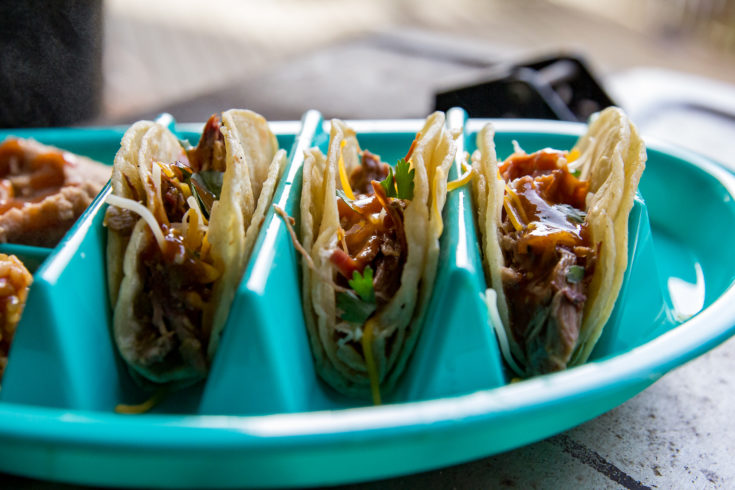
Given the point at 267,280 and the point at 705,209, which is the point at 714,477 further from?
the point at 267,280

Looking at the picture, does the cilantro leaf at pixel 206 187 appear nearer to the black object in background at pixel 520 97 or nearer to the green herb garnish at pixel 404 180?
the green herb garnish at pixel 404 180

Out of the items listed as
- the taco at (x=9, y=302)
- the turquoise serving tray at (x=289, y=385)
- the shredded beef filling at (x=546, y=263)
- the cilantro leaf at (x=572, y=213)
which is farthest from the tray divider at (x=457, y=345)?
the taco at (x=9, y=302)

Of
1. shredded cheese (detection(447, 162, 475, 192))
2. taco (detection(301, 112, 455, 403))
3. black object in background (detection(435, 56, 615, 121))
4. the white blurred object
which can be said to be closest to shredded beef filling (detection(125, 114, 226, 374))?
taco (detection(301, 112, 455, 403))

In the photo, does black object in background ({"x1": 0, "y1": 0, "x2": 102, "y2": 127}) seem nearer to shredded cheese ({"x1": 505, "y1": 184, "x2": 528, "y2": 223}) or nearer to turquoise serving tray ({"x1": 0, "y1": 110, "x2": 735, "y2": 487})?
turquoise serving tray ({"x1": 0, "y1": 110, "x2": 735, "y2": 487})

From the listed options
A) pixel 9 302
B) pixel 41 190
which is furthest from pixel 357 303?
pixel 41 190

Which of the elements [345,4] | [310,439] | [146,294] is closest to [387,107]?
[146,294]

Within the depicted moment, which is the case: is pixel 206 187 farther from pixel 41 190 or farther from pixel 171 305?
pixel 41 190
